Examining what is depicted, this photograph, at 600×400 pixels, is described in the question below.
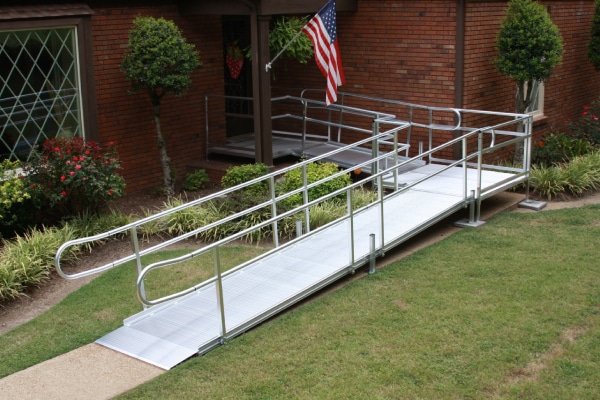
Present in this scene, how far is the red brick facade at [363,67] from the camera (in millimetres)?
11867

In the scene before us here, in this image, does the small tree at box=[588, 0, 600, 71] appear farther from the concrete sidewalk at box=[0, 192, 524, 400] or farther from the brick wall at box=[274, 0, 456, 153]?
the concrete sidewalk at box=[0, 192, 524, 400]

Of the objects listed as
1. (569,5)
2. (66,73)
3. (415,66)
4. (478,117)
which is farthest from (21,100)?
(569,5)

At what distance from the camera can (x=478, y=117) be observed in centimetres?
1320

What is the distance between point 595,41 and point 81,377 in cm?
1202

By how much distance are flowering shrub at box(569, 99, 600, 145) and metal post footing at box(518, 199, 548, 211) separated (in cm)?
332

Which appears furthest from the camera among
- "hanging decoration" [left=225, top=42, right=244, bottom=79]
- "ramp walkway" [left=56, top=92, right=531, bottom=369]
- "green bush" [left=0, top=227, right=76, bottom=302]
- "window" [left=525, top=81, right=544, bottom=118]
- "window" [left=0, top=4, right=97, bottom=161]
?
"window" [left=525, top=81, right=544, bottom=118]

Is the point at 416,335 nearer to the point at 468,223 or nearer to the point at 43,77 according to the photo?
the point at 468,223

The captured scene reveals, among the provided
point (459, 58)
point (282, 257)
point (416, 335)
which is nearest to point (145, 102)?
point (282, 257)

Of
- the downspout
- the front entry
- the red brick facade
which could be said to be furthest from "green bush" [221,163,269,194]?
the downspout

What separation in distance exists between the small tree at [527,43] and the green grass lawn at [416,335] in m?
4.12

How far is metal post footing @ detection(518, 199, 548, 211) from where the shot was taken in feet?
36.9

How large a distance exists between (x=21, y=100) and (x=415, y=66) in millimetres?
6134

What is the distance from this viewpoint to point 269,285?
8.02 metres

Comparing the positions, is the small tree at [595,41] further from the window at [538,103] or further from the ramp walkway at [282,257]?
the ramp walkway at [282,257]
